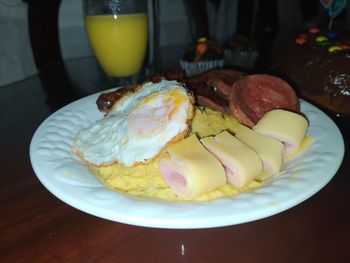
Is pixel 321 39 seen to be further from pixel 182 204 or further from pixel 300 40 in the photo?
pixel 182 204

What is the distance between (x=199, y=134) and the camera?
39.4 inches

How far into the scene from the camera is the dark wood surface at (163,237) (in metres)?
0.65

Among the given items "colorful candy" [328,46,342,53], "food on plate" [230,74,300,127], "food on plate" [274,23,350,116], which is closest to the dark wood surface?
"food on plate" [230,74,300,127]

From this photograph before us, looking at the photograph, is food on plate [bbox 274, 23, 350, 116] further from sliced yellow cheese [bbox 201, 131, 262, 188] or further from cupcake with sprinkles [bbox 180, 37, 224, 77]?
sliced yellow cheese [bbox 201, 131, 262, 188]

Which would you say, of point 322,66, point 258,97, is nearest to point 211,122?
point 258,97

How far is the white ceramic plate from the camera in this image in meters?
0.63

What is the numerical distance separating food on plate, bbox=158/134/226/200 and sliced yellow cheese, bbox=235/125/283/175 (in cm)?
14

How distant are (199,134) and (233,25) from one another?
3.22 m

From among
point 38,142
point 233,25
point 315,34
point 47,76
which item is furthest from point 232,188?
point 233,25

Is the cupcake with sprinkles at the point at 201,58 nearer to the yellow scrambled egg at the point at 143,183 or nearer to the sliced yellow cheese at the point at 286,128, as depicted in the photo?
the sliced yellow cheese at the point at 286,128

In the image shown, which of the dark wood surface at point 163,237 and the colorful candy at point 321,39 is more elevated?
the colorful candy at point 321,39

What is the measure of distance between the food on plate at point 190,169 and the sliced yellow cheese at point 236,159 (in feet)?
0.09

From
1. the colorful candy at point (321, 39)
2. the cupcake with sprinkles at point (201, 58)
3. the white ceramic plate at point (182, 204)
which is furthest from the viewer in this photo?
the cupcake with sprinkles at point (201, 58)

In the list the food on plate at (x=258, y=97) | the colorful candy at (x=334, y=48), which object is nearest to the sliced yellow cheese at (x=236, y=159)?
the food on plate at (x=258, y=97)
